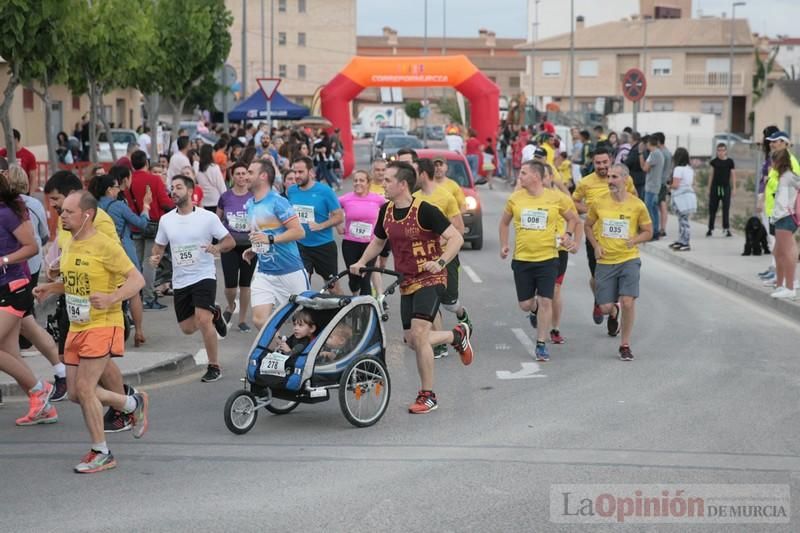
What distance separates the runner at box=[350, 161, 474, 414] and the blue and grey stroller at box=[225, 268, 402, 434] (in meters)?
0.34

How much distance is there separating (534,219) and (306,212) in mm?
2458

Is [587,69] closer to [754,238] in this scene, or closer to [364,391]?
[754,238]

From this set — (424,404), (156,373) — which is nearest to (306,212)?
(156,373)

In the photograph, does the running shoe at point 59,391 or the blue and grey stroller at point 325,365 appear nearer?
the blue and grey stroller at point 325,365

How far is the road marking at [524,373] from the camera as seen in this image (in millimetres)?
11094

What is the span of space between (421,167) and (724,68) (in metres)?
77.0

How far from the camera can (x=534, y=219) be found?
12055 mm

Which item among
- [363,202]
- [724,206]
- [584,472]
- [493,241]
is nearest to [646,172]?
[724,206]

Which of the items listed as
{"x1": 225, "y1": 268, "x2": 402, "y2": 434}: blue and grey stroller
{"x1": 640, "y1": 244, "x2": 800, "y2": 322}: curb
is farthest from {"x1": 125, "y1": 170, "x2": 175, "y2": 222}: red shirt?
{"x1": 640, "y1": 244, "x2": 800, "y2": 322}: curb

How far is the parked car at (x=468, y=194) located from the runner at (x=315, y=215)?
27.4ft

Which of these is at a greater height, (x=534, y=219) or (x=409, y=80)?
(x=409, y=80)

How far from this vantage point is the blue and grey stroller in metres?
8.93

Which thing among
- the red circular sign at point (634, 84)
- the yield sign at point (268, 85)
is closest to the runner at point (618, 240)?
the red circular sign at point (634, 84)

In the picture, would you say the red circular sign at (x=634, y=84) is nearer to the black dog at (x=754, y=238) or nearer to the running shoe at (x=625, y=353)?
the black dog at (x=754, y=238)
